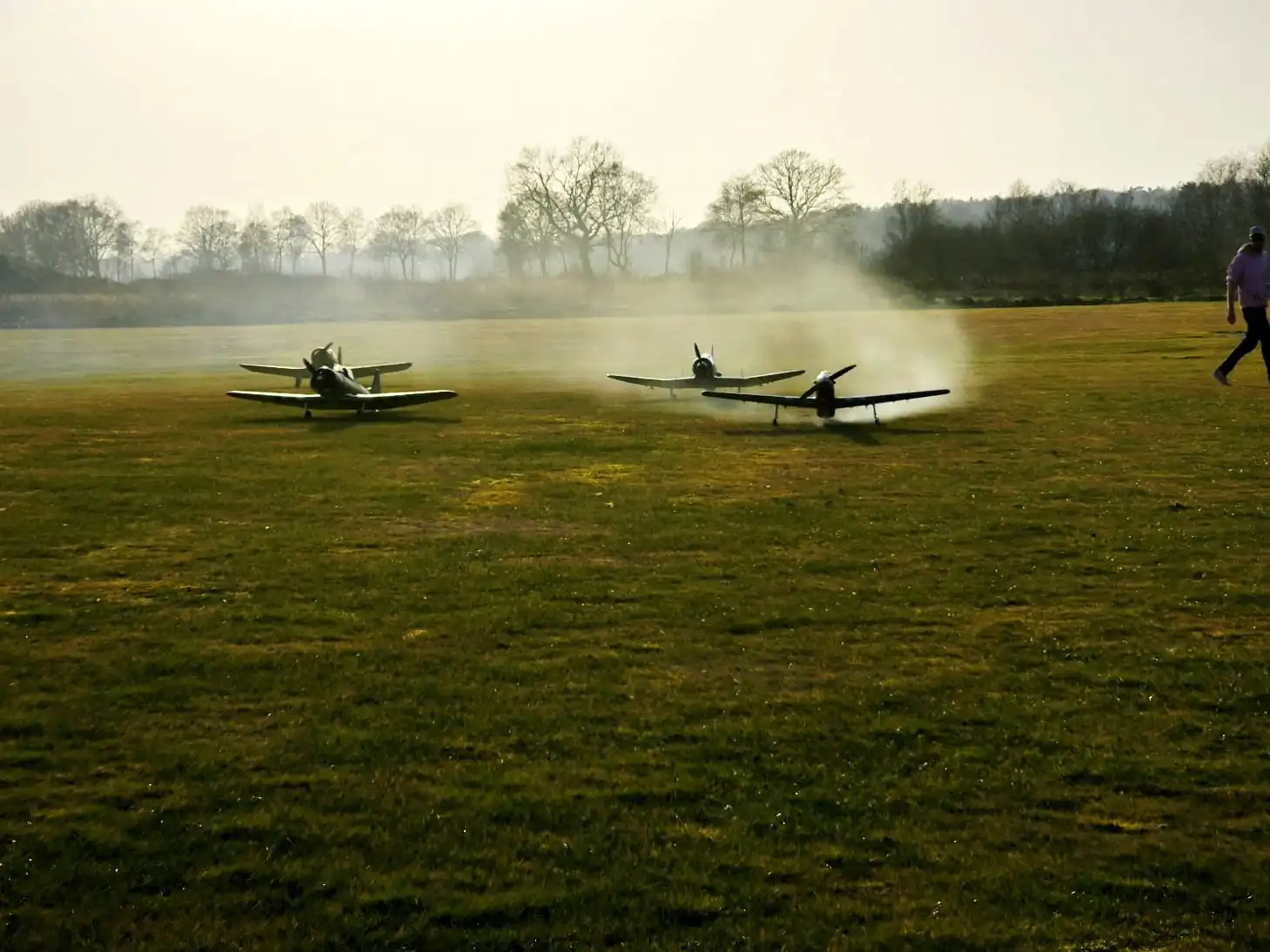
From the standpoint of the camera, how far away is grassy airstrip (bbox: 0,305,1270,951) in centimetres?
580

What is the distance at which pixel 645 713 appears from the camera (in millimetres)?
8508

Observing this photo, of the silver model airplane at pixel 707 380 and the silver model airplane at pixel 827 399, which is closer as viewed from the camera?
the silver model airplane at pixel 827 399

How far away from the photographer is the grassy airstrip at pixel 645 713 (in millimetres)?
5797

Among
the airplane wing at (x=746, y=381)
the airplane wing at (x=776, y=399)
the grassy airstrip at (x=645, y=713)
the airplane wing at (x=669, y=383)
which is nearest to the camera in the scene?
the grassy airstrip at (x=645, y=713)

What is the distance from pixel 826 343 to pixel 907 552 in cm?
4296

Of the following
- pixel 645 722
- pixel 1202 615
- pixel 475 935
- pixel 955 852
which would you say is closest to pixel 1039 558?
pixel 1202 615

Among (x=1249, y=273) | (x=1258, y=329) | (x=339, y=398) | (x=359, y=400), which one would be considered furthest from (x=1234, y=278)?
(x=339, y=398)

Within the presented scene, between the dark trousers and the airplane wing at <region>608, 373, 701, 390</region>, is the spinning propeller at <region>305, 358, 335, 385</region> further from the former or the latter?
the dark trousers

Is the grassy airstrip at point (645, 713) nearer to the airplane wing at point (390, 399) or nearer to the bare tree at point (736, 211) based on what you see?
the airplane wing at point (390, 399)

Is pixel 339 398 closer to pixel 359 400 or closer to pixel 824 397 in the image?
pixel 359 400

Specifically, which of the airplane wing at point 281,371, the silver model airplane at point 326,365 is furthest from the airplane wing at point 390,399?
the airplane wing at point 281,371

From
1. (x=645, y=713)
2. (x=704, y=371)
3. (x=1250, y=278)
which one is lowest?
(x=645, y=713)

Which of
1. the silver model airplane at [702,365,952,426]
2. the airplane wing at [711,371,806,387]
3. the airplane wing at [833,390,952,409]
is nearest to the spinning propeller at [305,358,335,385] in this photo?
the silver model airplane at [702,365,952,426]

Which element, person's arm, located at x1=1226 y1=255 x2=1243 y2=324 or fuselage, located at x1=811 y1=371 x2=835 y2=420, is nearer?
person's arm, located at x1=1226 y1=255 x2=1243 y2=324
